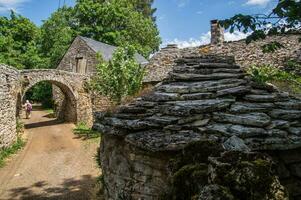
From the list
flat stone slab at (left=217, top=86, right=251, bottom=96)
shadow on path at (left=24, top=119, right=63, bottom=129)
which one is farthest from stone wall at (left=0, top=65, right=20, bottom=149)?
flat stone slab at (left=217, top=86, right=251, bottom=96)

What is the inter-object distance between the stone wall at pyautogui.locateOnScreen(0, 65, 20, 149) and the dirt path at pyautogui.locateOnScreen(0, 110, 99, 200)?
0.90 metres

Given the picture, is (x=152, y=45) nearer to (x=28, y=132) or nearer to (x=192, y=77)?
(x=28, y=132)

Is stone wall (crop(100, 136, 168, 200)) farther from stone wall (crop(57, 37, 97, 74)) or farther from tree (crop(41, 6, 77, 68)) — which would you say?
tree (crop(41, 6, 77, 68))

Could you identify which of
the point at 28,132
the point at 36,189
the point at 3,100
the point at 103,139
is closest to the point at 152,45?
the point at 28,132

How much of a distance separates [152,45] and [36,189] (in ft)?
107

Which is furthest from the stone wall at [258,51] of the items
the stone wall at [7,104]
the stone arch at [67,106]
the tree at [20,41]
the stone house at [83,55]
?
the tree at [20,41]

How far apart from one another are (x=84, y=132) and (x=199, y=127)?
16829mm

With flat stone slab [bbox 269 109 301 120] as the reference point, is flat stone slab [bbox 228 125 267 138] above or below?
below

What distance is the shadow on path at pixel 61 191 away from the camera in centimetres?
999

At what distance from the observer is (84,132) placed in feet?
66.1

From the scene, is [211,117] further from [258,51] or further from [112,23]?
[112,23]

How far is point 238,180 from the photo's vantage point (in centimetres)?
266

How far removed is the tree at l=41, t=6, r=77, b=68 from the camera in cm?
3450

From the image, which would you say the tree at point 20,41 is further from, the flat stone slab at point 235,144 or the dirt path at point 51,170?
the flat stone slab at point 235,144
